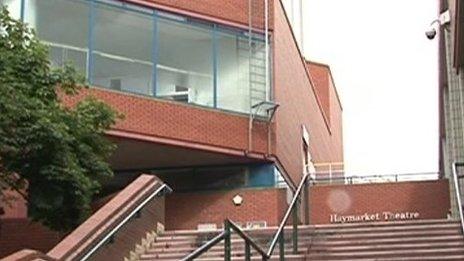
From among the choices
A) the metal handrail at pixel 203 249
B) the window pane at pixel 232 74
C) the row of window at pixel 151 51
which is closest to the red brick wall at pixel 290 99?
the window pane at pixel 232 74

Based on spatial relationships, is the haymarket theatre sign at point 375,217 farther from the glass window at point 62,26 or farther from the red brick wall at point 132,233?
the red brick wall at point 132,233

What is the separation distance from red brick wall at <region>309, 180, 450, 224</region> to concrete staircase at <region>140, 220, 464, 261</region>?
12.6 m

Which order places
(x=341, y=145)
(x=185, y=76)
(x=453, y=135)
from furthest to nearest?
(x=341, y=145) → (x=185, y=76) → (x=453, y=135)

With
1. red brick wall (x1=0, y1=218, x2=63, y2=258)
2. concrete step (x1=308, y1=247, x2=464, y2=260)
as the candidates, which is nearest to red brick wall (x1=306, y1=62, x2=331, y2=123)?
red brick wall (x1=0, y1=218, x2=63, y2=258)

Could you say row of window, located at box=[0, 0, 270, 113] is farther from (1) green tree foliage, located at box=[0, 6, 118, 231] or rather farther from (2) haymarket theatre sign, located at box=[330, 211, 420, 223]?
(1) green tree foliage, located at box=[0, 6, 118, 231]

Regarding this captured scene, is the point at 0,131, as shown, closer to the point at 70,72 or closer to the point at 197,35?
the point at 70,72

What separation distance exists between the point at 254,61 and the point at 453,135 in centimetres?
573

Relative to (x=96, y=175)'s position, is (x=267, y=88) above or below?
above

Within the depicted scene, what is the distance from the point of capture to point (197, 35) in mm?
24266

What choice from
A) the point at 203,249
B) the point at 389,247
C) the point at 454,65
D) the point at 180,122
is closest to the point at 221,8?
the point at 180,122

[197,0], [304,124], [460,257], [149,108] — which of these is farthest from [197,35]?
[460,257]

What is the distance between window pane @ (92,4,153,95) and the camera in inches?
891

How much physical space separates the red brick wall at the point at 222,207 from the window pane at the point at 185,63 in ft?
8.80

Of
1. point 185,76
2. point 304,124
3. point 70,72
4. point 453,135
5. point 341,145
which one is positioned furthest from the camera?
point 341,145
